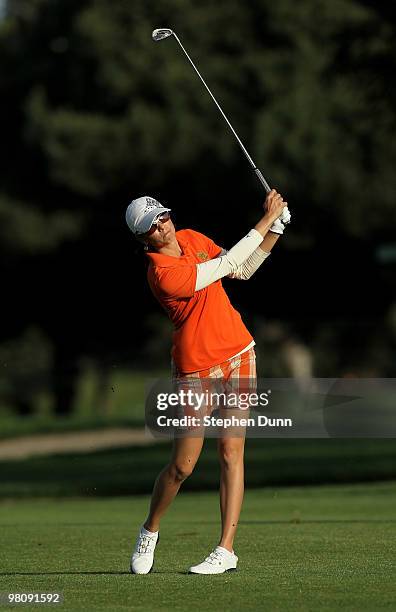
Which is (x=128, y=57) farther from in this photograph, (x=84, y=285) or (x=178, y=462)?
(x=178, y=462)

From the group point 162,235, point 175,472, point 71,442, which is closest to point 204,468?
point 71,442

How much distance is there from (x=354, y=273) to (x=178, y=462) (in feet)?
96.0

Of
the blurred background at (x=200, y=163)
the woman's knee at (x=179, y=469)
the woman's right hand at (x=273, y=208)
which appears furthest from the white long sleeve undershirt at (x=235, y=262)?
the blurred background at (x=200, y=163)

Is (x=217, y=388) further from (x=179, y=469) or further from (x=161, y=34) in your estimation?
(x=161, y=34)

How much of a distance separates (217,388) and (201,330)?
35cm

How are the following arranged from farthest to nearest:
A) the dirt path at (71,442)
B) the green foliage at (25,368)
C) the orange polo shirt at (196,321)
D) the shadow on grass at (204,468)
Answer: the green foliage at (25,368) < the dirt path at (71,442) < the shadow on grass at (204,468) < the orange polo shirt at (196,321)

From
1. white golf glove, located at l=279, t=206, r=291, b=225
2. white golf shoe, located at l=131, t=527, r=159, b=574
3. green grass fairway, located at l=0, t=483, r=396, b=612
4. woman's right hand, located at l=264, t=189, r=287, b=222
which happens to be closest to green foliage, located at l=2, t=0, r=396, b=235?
green grass fairway, located at l=0, t=483, r=396, b=612

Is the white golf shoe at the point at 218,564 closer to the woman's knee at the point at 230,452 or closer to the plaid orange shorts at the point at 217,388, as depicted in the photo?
the woman's knee at the point at 230,452

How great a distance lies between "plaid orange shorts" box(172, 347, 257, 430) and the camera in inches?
330

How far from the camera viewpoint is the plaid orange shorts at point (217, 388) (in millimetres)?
8375

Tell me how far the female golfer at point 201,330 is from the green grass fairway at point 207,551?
0.31 meters

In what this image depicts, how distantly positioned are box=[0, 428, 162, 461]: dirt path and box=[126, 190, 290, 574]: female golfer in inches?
686

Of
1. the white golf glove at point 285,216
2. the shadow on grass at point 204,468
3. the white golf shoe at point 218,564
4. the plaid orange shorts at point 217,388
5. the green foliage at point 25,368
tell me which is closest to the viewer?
the white golf shoe at point 218,564

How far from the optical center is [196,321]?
8.38 meters
